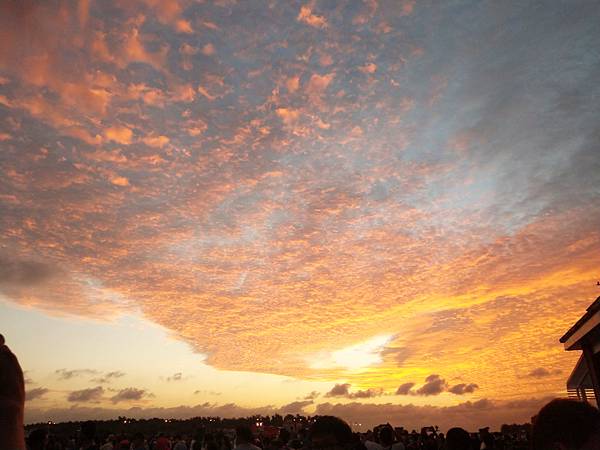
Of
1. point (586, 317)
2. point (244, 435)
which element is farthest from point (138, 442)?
→ point (586, 317)

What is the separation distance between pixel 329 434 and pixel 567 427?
130 centimetres

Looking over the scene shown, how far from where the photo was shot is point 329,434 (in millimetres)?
2842

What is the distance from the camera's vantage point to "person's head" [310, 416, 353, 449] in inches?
111

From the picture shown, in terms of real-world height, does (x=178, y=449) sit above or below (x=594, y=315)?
below

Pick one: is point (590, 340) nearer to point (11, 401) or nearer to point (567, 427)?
point (567, 427)

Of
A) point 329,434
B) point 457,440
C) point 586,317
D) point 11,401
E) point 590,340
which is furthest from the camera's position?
point 590,340

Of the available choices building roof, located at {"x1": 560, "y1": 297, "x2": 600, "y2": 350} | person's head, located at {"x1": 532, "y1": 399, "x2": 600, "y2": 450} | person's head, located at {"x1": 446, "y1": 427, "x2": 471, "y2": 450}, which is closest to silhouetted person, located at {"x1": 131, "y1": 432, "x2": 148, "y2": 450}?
person's head, located at {"x1": 446, "y1": 427, "x2": 471, "y2": 450}

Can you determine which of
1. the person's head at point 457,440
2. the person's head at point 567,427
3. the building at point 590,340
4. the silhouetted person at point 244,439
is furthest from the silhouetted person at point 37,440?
the building at point 590,340

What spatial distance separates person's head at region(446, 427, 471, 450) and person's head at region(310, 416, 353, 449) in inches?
171

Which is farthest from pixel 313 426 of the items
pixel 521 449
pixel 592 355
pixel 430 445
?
pixel 521 449

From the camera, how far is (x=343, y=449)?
9.24 ft

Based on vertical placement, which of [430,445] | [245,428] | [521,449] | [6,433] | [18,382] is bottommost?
[521,449]

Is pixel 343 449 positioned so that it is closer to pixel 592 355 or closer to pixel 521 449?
pixel 592 355

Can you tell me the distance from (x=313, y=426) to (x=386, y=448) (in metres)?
8.80
